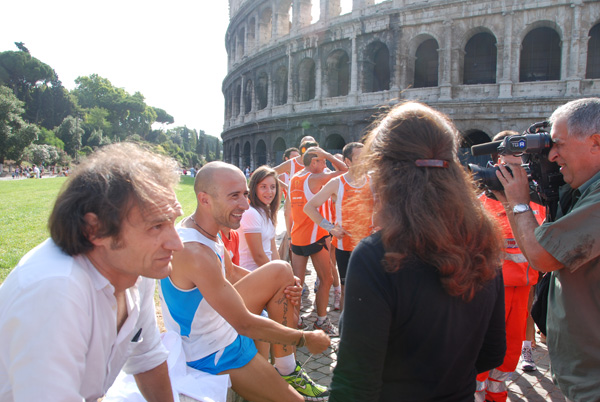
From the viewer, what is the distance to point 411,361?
1.44 metres

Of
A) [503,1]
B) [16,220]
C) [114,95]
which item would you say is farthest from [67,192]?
[114,95]

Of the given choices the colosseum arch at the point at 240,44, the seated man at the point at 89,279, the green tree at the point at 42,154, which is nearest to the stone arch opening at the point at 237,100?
the colosseum arch at the point at 240,44

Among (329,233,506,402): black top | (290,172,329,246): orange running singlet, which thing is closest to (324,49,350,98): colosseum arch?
(290,172,329,246): orange running singlet

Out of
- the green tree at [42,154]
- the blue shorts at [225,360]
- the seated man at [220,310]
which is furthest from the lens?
the green tree at [42,154]

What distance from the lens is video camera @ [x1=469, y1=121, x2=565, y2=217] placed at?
225cm

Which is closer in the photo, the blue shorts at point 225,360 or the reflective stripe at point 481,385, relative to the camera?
the blue shorts at point 225,360

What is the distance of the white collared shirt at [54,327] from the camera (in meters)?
1.22

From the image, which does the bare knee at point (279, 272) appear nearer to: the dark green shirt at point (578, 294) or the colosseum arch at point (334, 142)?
the dark green shirt at point (578, 294)

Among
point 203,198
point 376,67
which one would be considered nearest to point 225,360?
point 203,198

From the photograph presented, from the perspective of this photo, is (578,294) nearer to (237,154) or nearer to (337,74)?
(337,74)

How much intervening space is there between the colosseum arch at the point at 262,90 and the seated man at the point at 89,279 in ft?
94.9

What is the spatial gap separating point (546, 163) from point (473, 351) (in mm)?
1346

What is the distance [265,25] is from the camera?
2920cm

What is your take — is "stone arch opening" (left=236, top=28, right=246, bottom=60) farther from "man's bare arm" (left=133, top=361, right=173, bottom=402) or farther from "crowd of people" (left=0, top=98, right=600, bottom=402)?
"man's bare arm" (left=133, top=361, right=173, bottom=402)
